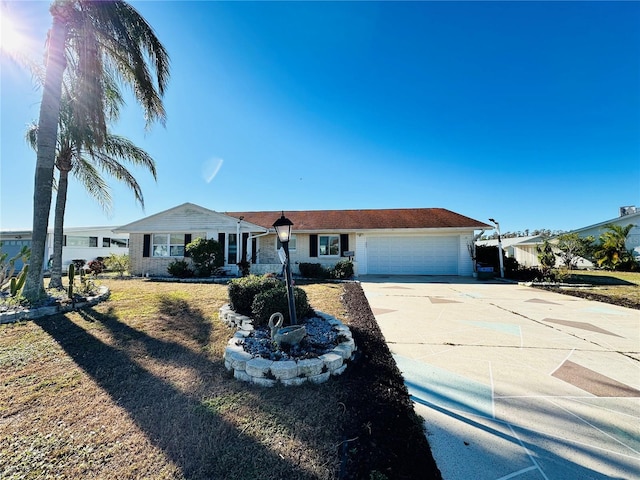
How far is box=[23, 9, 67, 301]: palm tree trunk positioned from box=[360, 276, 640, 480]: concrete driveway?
8.11m

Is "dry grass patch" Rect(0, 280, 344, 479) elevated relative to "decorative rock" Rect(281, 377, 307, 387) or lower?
lower

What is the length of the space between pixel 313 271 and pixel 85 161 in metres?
11.0

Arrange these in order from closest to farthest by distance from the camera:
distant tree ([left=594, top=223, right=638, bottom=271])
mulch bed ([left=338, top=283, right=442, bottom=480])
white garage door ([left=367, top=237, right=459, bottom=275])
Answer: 1. mulch bed ([left=338, top=283, right=442, bottom=480])
2. white garage door ([left=367, top=237, right=459, bottom=275])
3. distant tree ([left=594, top=223, right=638, bottom=271])

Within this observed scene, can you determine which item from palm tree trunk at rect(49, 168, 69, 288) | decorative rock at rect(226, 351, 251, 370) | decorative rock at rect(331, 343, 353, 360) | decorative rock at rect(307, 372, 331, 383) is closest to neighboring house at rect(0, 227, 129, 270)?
palm tree trunk at rect(49, 168, 69, 288)

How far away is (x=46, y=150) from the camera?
6.04 metres

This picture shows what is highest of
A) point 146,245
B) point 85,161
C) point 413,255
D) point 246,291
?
point 85,161

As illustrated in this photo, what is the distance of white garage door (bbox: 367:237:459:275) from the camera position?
1455 cm

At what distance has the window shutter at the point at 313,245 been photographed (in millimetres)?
15117

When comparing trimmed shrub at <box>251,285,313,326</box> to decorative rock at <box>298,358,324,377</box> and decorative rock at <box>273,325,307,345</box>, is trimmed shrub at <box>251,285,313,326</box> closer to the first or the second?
decorative rock at <box>273,325,307,345</box>

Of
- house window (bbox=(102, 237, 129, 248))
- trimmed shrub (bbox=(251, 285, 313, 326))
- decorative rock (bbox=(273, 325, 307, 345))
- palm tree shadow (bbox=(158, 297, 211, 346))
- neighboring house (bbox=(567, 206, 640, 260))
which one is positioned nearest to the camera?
decorative rock (bbox=(273, 325, 307, 345))

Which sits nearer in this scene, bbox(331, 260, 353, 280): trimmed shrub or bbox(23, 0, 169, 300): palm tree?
bbox(23, 0, 169, 300): palm tree

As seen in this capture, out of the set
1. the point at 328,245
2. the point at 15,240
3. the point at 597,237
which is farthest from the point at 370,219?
the point at 15,240

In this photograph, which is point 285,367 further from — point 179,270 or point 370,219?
point 370,219

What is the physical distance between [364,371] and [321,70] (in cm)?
946
